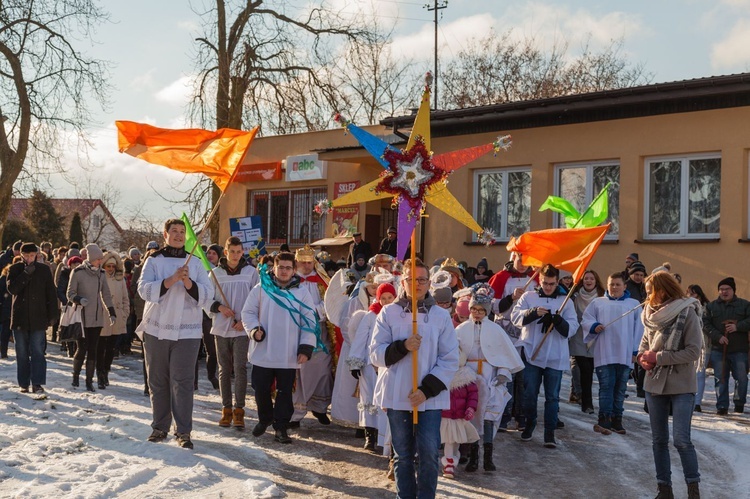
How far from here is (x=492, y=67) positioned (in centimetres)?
4181

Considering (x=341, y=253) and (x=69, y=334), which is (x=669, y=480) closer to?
(x=69, y=334)

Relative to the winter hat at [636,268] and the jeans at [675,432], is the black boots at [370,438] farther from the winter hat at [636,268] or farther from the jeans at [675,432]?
the winter hat at [636,268]

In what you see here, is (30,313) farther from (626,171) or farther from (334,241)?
(334,241)

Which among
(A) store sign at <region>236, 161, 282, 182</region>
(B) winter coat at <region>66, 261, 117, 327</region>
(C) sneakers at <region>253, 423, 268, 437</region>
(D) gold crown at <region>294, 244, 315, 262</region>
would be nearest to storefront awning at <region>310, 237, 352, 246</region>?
(A) store sign at <region>236, 161, 282, 182</region>

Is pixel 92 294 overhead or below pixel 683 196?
below

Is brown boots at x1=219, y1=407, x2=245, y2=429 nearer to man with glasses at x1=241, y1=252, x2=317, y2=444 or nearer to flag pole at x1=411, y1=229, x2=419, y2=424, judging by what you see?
man with glasses at x1=241, y1=252, x2=317, y2=444

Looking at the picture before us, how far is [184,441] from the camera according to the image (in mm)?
8984

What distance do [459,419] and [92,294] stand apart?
21.9 feet

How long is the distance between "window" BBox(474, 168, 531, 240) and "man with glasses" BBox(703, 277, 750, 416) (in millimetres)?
7133

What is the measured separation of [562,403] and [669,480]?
18.5 feet

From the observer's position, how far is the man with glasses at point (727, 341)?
13.0 m

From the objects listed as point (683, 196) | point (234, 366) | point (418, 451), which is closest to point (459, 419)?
point (418, 451)

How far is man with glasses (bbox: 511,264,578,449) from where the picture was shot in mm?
10523

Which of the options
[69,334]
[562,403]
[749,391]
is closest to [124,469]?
[69,334]
